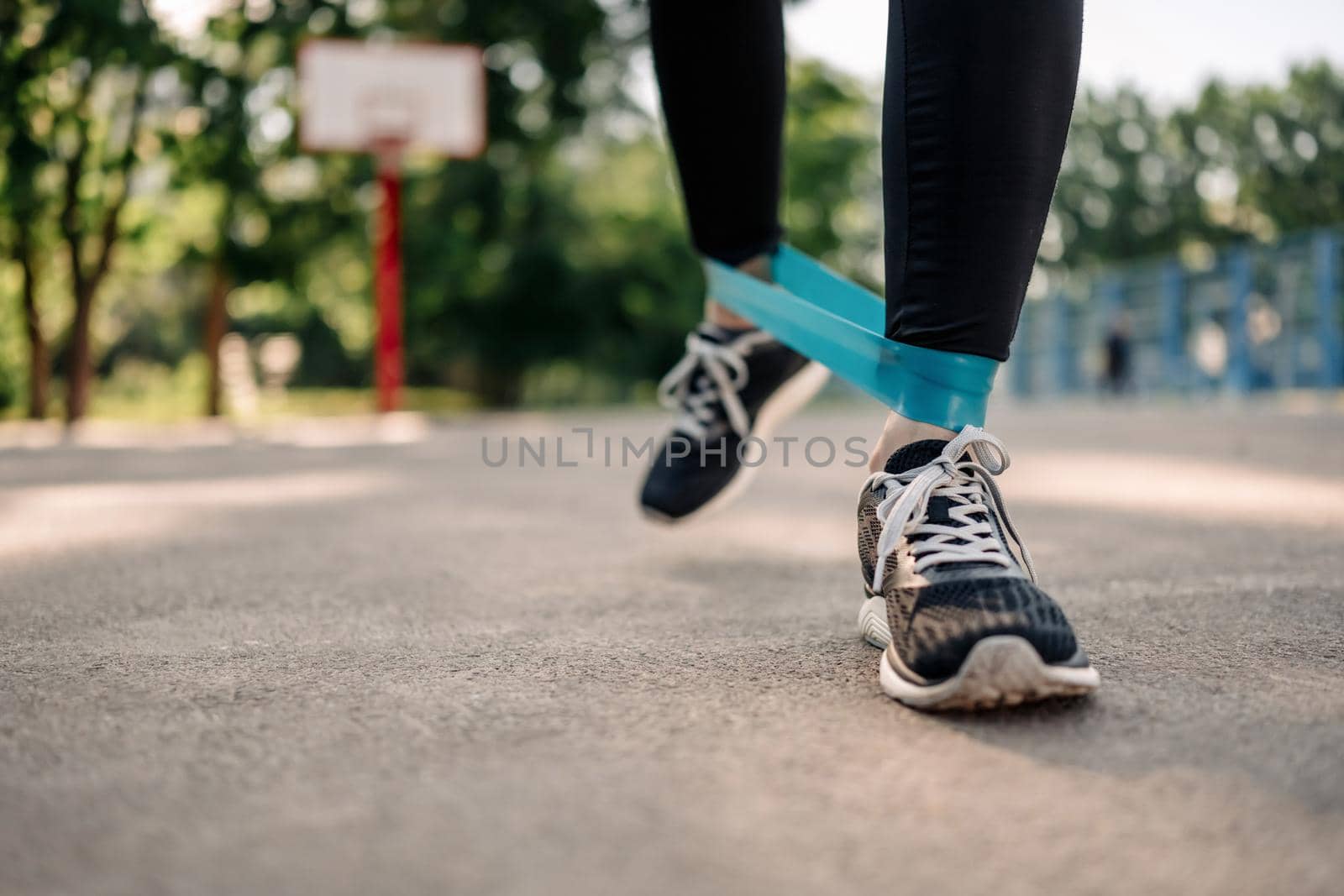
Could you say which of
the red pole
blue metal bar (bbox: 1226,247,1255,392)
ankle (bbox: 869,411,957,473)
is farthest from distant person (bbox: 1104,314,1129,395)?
ankle (bbox: 869,411,957,473)

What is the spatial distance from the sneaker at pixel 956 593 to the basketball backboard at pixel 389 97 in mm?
8390

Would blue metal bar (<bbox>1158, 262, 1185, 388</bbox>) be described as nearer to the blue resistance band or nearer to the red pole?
the red pole

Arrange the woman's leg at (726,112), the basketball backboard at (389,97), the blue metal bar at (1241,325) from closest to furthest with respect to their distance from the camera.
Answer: the woman's leg at (726,112)
the basketball backboard at (389,97)
the blue metal bar at (1241,325)

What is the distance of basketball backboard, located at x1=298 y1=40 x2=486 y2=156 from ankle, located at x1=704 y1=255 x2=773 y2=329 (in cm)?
777

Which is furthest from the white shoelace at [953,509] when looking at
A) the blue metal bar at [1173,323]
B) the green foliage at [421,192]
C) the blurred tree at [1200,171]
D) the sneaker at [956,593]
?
the blurred tree at [1200,171]

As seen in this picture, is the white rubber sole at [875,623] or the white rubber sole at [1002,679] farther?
the white rubber sole at [875,623]

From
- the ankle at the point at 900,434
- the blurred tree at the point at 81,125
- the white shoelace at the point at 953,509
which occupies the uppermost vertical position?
the blurred tree at the point at 81,125

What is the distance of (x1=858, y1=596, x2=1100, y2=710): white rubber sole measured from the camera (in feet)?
2.35

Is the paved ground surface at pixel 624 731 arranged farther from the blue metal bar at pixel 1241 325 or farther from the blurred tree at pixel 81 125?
the blue metal bar at pixel 1241 325

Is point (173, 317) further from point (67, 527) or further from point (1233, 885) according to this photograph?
point (1233, 885)

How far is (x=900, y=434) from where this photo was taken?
94cm

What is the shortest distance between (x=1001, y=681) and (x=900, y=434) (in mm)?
283

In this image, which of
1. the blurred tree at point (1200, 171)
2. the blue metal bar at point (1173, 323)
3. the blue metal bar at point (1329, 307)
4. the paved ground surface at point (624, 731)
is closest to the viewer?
the paved ground surface at point (624, 731)

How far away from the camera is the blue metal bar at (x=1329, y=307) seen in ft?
37.9
